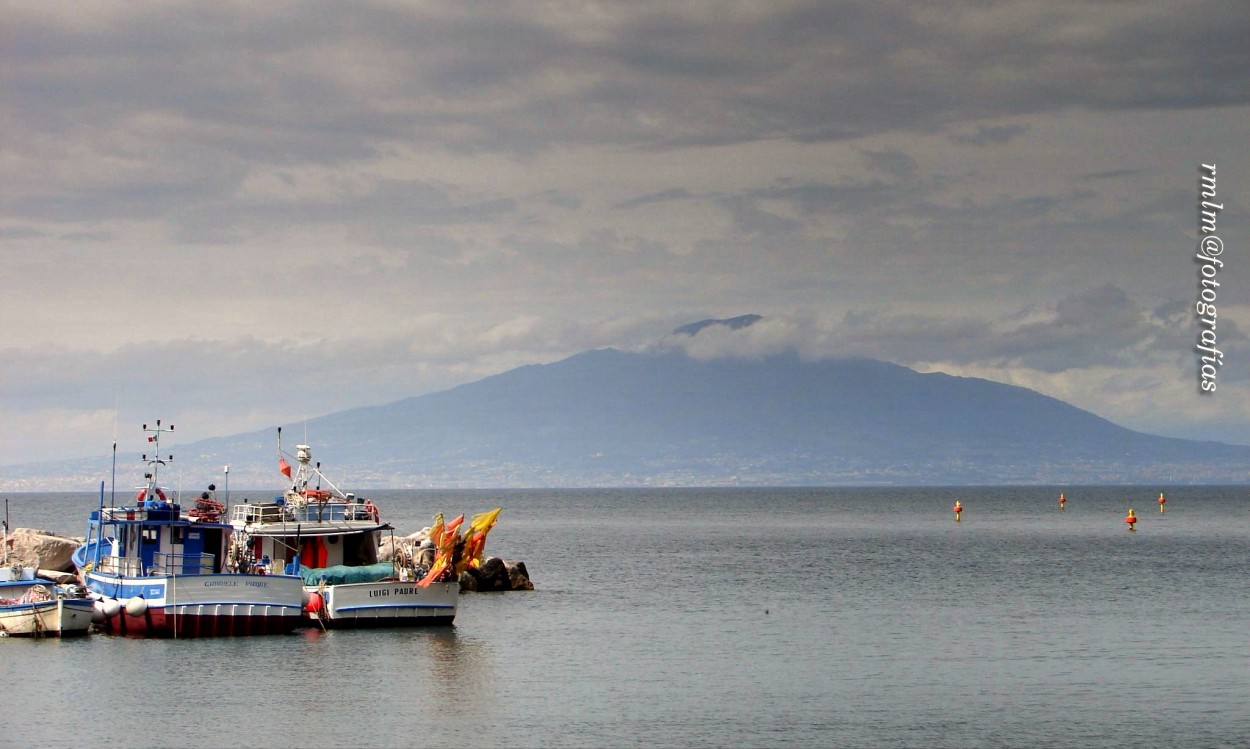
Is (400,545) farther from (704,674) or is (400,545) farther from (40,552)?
(704,674)

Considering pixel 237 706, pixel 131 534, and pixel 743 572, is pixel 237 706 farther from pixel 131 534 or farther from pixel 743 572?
pixel 743 572

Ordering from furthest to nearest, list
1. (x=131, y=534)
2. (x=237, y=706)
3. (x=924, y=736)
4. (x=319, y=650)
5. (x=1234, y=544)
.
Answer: (x=1234, y=544) < (x=131, y=534) < (x=319, y=650) < (x=237, y=706) < (x=924, y=736)

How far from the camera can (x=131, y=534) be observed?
199 ft

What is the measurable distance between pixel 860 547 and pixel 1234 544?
3581 centimetres

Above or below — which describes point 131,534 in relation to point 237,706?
above

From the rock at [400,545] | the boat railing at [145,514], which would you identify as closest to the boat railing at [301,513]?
the boat railing at [145,514]

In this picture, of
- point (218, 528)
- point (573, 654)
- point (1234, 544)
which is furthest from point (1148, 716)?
point (1234, 544)

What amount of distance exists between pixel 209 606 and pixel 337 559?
9357 millimetres

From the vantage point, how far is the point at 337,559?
65.7m

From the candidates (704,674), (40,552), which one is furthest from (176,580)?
(40,552)

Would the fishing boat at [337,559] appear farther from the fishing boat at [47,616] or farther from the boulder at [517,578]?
the boulder at [517,578]

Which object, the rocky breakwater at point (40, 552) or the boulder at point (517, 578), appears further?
the boulder at point (517, 578)

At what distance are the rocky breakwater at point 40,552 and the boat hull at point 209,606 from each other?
19518 millimetres

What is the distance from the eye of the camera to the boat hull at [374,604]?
197 ft
